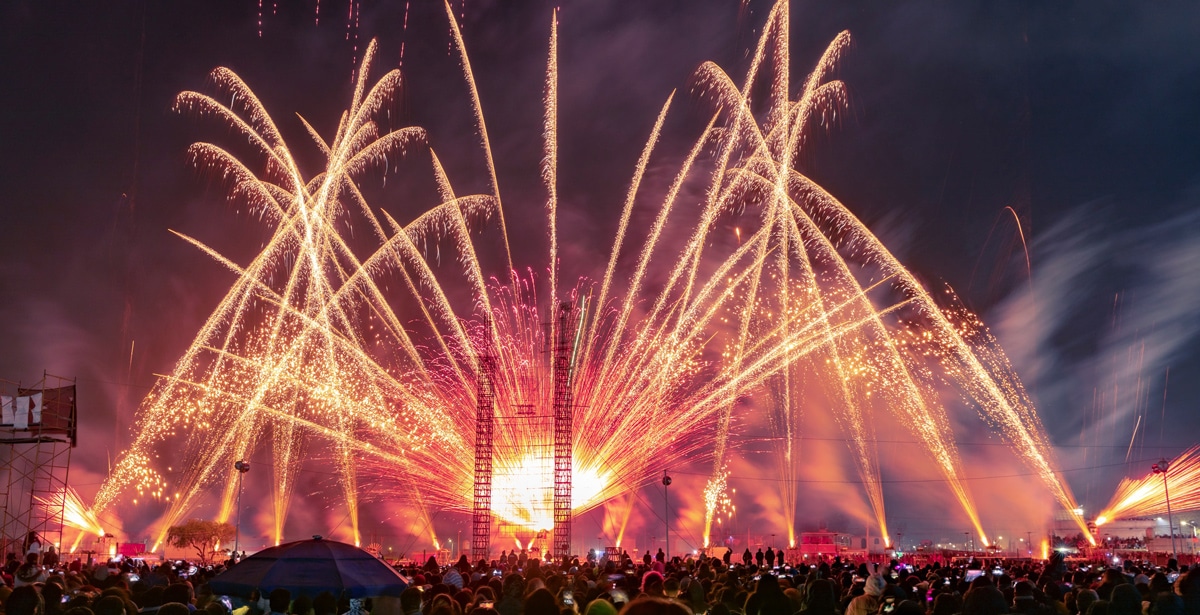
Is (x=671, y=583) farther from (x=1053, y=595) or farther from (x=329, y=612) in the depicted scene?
(x=329, y=612)

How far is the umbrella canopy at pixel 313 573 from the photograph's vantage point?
14656mm

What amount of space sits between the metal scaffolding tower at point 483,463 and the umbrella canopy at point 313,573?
2632 cm

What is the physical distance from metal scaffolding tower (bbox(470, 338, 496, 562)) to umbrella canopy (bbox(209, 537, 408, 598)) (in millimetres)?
26316

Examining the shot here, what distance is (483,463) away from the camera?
43.3 meters

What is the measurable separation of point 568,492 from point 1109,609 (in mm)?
30544

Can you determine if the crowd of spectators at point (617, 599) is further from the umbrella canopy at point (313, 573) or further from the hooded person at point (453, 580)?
the umbrella canopy at point (313, 573)

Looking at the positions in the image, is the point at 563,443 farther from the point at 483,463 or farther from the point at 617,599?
the point at 617,599

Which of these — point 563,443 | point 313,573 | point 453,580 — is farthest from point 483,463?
point 313,573

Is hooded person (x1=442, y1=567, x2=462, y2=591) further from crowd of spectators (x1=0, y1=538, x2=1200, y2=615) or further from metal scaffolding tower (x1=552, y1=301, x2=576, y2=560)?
metal scaffolding tower (x1=552, y1=301, x2=576, y2=560)

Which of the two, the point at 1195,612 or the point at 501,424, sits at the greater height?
the point at 501,424

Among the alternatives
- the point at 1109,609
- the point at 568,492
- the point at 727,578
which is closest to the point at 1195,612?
the point at 1109,609

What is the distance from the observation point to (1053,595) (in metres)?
18.6

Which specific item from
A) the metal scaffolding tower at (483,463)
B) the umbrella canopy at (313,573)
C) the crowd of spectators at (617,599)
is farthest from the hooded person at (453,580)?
the metal scaffolding tower at (483,463)

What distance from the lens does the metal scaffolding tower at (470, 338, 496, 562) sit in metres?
42.4
